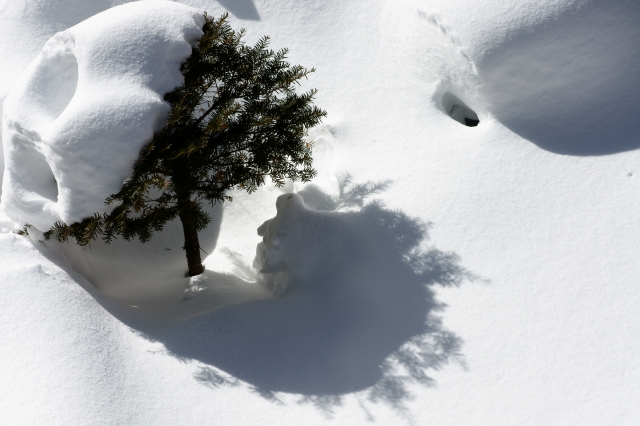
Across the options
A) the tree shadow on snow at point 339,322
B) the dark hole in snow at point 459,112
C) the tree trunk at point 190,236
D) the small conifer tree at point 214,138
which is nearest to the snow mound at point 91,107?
the small conifer tree at point 214,138

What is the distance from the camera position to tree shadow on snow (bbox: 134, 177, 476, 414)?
199 inches

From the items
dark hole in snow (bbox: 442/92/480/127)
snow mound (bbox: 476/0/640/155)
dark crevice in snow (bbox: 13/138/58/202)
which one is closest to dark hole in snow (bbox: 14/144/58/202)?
dark crevice in snow (bbox: 13/138/58/202)

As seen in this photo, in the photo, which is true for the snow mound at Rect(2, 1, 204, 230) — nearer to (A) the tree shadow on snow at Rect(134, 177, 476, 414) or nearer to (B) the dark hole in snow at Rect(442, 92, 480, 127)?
(A) the tree shadow on snow at Rect(134, 177, 476, 414)

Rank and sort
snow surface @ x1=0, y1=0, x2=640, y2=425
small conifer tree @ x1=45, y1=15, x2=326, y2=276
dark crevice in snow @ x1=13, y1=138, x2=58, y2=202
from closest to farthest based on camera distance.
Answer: snow surface @ x1=0, y1=0, x2=640, y2=425 < small conifer tree @ x1=45, y1=15, x2=326, y2=276 < dark crevice in snow @ x1=13, y1=138, x2=58, y2=202

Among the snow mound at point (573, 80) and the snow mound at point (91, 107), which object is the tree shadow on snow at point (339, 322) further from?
the snow mound at point (573, 80)

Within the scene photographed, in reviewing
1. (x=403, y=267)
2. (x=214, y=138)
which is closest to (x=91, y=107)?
(x=214, y=138)

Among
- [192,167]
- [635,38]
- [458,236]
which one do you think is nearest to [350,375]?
[458,236]

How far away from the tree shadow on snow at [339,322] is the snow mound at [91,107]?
1442 mm

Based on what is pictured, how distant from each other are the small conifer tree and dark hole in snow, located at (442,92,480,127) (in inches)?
87.3

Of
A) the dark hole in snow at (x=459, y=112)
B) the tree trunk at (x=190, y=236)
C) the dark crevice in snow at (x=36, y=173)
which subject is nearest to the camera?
the dark crevice in snow at (x=36, y=173)

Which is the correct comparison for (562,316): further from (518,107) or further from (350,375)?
(518,107)

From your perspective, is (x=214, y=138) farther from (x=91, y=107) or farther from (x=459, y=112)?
(x=459, y=112)

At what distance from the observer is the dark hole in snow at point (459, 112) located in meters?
7.21

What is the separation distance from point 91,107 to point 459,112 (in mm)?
4291
